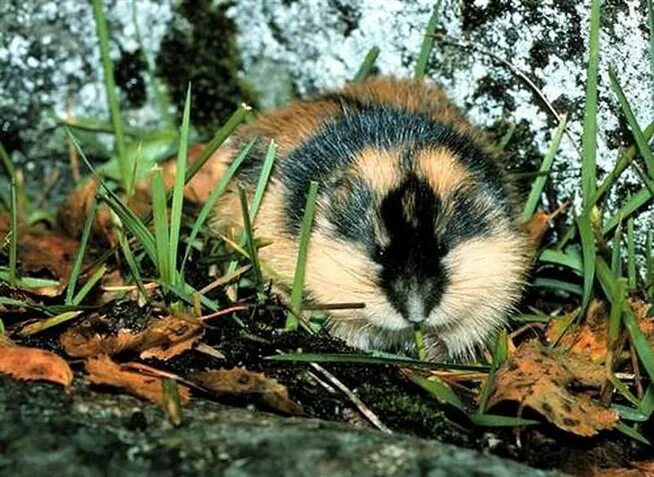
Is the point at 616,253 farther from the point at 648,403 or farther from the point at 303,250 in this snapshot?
the point at 303,250

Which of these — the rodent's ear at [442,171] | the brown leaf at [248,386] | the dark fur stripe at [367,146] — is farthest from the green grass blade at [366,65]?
the brown leaf at [248,386]

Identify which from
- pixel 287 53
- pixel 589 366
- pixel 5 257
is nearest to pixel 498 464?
pixel 589 366

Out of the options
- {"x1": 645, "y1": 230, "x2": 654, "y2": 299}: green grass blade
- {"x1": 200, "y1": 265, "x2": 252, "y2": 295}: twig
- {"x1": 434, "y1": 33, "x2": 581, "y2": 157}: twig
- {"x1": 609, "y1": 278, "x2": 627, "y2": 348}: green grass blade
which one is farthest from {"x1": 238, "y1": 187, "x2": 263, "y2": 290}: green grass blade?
{"x1": 645, "y1": 230, "x2": 654, "y2": 299}: green grass blade

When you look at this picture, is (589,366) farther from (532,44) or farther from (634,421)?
(532,44)

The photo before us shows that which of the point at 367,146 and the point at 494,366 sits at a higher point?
the point at 367,146

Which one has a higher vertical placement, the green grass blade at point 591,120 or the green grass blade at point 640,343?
the green grass blade at point 591,120

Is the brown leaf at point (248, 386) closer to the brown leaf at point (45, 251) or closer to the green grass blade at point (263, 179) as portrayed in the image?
the green grass blade at point (263, 179)

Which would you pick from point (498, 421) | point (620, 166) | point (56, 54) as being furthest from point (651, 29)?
point (56, 54)
